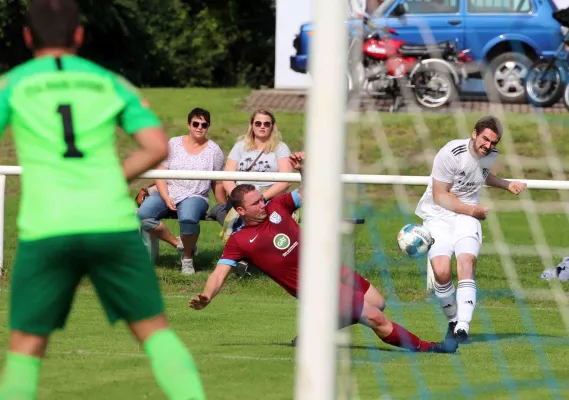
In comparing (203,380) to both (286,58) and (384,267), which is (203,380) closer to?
(384,267)

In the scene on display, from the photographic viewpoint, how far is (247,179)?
1012 cm

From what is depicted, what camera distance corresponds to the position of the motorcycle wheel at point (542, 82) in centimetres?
1070

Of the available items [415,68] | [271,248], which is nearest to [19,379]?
[271,248]

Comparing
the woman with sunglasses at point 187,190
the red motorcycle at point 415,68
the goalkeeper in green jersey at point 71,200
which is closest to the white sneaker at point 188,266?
the woman with sunglasses at point 187,190

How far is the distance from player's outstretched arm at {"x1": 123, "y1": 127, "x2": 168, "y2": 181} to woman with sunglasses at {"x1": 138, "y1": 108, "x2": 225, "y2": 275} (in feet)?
21.3

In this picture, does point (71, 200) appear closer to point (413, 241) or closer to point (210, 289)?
point (210, 289)

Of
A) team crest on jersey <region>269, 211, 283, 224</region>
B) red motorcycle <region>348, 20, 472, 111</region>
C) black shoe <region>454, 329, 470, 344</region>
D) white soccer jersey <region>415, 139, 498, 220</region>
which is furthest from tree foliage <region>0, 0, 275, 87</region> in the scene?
team crest on jersey <region>269, 211, 283, 224</region>

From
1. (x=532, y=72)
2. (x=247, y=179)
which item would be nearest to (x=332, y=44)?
(x=247, y=179)

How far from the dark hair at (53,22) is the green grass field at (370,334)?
1459 mm

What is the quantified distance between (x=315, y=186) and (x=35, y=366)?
1213 mm

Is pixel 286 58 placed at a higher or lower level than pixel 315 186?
lower

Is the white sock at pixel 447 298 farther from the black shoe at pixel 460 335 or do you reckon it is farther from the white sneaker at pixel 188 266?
the white sneaker at pixel 188 266

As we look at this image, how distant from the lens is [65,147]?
419cm

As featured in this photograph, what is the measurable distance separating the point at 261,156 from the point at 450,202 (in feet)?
9.80
